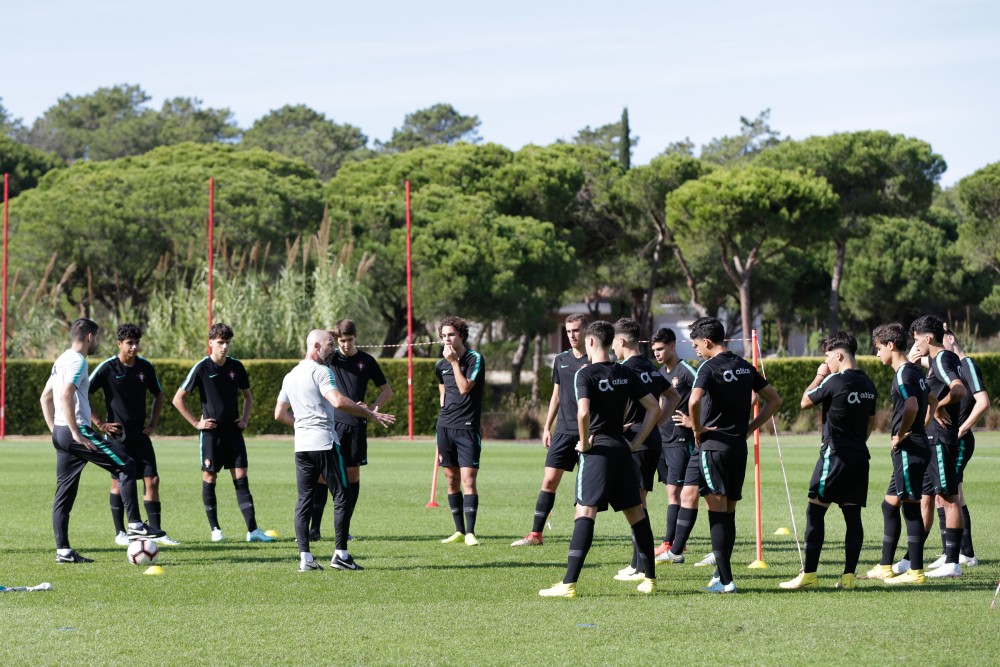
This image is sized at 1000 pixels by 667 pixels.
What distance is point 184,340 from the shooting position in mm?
30891

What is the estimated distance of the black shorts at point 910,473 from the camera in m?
9.12

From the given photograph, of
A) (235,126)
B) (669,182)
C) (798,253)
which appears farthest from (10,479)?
(235,126)

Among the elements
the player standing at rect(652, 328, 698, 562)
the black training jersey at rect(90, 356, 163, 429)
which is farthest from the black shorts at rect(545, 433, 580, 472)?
the black training jersey at rect(90, 356, 163, 429)

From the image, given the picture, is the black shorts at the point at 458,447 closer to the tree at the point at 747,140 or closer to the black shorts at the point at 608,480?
the black shorts at the point at 608,480

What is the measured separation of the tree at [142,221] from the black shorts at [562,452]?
2716 centimetres

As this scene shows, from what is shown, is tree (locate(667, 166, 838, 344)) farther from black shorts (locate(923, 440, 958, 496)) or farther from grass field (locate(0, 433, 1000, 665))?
black shorts (locate(923, 440, 958, 496))

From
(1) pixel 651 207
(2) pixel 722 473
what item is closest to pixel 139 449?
(2) pixel 722 473

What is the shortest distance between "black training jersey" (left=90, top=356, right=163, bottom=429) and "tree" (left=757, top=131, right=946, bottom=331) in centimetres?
3912

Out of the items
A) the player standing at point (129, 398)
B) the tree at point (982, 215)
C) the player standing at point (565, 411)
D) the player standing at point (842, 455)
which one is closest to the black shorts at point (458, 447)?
the player standing at point (565, 411)

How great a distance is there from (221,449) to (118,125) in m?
72.4

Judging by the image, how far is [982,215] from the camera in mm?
46062

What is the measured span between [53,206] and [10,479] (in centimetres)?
2171

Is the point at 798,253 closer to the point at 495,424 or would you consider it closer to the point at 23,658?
the point at 495,424

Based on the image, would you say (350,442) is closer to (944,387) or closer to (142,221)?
(944,387)
